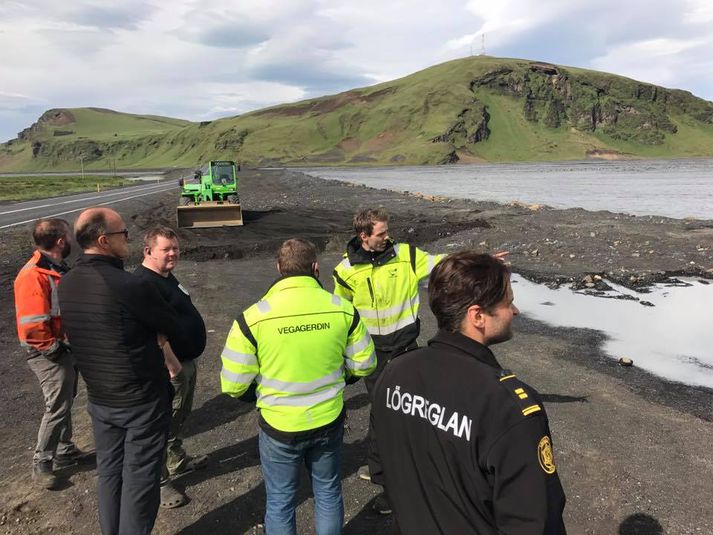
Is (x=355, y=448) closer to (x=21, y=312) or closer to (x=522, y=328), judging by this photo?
(x=21, y=312)

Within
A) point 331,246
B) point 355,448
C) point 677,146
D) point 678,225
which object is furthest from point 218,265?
point 677,146

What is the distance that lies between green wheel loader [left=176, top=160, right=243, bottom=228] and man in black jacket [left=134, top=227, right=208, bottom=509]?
17394 millimetres

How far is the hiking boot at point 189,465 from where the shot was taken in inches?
174

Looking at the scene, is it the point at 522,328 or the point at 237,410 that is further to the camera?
the point at 522,328

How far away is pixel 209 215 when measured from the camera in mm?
21344

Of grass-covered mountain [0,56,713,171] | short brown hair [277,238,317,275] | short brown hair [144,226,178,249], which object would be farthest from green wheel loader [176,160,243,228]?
grass-covered mountain [0,56,713,171]

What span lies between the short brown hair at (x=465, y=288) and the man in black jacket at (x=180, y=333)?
2039 mm

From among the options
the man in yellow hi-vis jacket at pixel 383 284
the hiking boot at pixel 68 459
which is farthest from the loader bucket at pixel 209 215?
the man in yellow hi-vis jacket at pixel 383 284

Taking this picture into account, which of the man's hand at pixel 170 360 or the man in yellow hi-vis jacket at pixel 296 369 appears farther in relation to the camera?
the man's hand at pixel 170 360

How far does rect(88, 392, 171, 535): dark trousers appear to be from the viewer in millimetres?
3166

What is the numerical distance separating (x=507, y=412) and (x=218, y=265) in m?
13.7

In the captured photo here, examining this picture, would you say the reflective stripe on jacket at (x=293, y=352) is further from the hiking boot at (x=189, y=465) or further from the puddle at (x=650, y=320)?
the puddle at (x=650, y=320)

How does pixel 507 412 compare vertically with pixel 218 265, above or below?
above

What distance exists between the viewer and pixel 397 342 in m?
4.14
